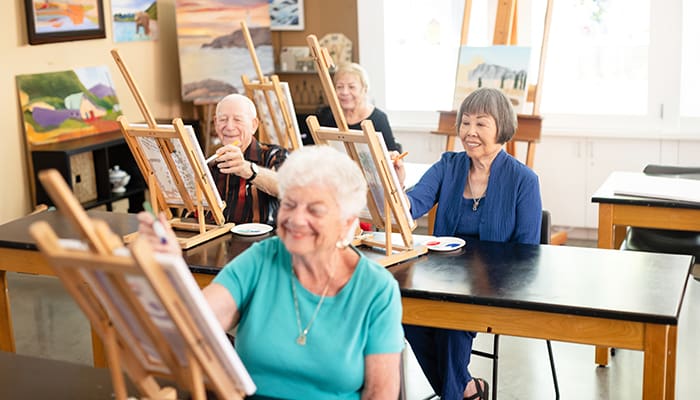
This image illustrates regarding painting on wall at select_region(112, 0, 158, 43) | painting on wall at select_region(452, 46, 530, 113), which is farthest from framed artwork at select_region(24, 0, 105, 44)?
painting on wall at select_region(452, 46, 530, 113)

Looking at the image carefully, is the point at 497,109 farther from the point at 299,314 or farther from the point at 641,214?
the point at 299,314

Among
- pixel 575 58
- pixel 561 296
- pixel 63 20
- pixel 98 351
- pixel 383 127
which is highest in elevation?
pixel 63 20

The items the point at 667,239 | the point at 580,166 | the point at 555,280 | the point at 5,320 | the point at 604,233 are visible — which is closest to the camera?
the point at 555,280

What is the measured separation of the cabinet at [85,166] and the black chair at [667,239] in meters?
3.37

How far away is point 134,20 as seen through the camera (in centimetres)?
679

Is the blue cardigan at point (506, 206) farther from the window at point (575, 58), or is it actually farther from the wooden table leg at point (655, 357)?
the window at point (575, 58)

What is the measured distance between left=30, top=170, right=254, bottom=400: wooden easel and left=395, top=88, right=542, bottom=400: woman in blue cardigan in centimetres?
165

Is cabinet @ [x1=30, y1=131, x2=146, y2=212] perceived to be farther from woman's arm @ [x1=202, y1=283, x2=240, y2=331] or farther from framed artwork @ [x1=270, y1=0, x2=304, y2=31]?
woman's arm @ [x1=202, y1=283, x2=240, y2=331]

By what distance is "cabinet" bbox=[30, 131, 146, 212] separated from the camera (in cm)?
573

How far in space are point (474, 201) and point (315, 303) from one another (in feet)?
4.66

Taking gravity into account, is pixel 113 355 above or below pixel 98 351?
above

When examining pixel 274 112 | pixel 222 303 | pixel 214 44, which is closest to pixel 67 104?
pixel 214 44

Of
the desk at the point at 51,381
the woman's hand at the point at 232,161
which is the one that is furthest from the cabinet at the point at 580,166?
the desk at the point at 51,381

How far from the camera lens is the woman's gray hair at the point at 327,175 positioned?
2.06 m
